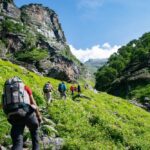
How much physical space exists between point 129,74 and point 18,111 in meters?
113

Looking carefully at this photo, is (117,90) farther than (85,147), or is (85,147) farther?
(117,90)

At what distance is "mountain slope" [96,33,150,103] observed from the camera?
108 meters

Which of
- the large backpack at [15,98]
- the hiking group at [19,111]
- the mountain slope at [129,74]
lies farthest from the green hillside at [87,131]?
→ the mountain slope at [129,74]

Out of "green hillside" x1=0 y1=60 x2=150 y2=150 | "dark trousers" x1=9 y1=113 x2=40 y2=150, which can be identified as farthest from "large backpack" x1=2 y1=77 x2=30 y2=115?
"green hillside" x1=0 y1=60 x2=150 y2=150

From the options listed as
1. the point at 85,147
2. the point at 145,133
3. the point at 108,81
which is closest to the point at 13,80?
the point at 85,147

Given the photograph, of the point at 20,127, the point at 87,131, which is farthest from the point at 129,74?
the point at 20,127

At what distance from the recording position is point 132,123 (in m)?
34.3

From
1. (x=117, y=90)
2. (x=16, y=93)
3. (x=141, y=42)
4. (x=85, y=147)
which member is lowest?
(x=85, y=147)

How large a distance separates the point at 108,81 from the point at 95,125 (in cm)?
12954

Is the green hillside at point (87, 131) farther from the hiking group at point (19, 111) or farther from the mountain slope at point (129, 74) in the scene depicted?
the mountain slope at point (129, 74)

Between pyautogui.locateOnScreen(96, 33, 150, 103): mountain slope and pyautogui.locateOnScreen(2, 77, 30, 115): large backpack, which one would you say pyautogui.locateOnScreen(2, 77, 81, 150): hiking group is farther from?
pyautogui.locateOnScreen(96, 33, 150, 103): mountain slope

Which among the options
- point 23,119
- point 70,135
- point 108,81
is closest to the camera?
point 23,119

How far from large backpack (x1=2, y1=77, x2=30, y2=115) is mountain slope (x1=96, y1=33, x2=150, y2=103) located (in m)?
74.0

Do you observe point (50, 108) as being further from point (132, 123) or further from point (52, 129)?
point (132, 123)
